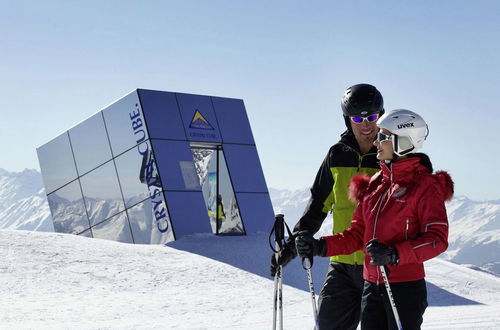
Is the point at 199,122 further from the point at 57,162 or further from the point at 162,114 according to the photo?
the point at 57,162

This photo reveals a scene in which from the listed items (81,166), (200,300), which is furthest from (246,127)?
(200,300)

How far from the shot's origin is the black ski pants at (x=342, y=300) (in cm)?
456

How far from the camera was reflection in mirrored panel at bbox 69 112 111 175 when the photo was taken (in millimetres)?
19844

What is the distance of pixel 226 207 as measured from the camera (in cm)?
1956

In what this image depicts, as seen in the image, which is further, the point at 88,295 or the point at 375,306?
the point at 88,295

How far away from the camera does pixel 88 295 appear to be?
13.0 m

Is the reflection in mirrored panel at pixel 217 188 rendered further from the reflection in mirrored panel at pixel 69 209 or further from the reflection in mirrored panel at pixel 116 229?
the reflection in mirrored panel at pixel 69 209

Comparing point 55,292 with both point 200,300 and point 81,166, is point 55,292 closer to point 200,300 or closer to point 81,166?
point 200,300

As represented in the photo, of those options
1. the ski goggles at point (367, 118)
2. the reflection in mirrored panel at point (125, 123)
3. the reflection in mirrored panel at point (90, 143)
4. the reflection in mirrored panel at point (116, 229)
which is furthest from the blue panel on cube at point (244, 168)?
the ski goggles at point (367, 118)

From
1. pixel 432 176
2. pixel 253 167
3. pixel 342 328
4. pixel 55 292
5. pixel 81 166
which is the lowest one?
pixel 342 328

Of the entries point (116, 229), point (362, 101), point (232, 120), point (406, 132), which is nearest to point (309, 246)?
point (406, 132)

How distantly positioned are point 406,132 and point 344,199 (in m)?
1.02

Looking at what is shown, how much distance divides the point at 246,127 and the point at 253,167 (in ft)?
3.91

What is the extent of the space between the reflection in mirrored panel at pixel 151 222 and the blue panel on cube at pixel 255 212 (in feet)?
7.29
